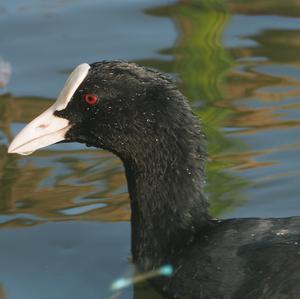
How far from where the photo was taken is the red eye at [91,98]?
279 inches

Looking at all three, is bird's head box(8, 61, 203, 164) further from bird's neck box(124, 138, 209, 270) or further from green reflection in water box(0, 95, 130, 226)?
green reflection in water box(0, 95, 130, 226)

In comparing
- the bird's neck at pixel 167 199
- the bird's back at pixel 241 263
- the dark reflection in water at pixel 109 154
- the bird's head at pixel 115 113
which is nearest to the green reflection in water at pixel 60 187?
the dark reflection in water at pixel 109 154

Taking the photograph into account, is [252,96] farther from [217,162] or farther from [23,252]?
[23,252]

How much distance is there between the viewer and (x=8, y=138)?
9.09 meters

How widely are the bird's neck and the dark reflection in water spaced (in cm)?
27

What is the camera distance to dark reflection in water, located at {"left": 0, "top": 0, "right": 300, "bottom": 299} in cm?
Answer: 767

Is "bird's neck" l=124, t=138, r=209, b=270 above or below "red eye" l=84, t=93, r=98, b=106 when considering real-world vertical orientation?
below

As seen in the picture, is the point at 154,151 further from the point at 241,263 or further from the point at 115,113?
the point at 241,263

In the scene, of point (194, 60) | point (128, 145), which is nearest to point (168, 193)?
point (128, 145)

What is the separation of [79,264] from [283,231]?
139 centimetres

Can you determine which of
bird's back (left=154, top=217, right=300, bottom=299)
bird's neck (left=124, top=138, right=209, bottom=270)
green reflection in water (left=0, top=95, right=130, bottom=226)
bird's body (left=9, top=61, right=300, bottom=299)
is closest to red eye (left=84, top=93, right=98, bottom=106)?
bird's body (left=9, top=61, right=300, bottom=299)

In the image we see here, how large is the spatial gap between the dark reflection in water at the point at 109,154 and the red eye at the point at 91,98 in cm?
96

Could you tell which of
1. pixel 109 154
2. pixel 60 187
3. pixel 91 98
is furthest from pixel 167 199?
pixel 109 154

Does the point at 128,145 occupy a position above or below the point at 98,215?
above
